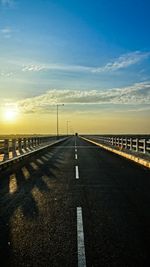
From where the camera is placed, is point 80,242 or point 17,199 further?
point 17,199

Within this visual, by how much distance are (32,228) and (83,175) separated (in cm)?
722

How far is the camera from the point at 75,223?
5.98 meters

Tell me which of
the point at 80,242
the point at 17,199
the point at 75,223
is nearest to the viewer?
the point at 80,242

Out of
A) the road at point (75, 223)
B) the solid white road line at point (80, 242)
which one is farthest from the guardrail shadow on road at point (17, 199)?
the solid white road line at point (80, 242)

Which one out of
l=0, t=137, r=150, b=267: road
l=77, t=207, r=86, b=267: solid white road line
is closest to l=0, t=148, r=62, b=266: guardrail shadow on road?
l=0, t=137, r=150, b=267: road

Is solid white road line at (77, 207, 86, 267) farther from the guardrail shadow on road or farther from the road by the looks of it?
the guardrail shadow on road

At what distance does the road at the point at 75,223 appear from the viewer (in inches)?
170

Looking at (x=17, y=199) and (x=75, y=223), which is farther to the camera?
(x=17, y=199)

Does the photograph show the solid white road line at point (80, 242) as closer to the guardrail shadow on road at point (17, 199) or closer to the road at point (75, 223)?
the road at point (75, 223)

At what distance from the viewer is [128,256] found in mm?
4340

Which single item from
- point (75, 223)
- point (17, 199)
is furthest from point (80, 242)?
point (17, 199)

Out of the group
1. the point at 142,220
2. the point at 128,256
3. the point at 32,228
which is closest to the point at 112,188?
the point at 142,220

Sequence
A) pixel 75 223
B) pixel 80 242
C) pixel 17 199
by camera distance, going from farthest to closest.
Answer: pixel 17 199
pixel 75 223
pixel 80 242

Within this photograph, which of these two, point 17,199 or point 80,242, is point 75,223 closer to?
point 80,242
